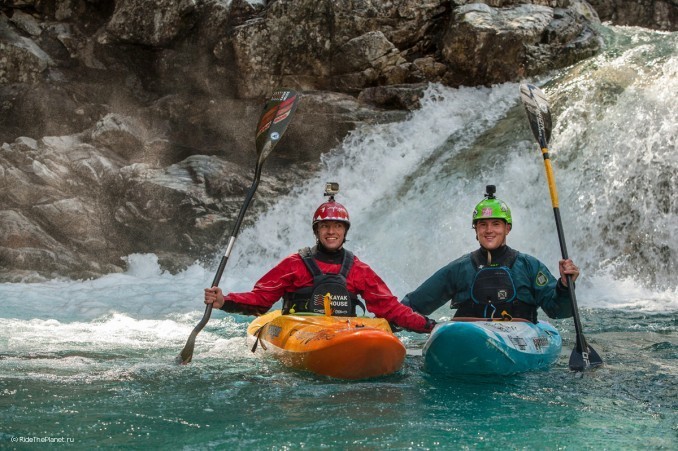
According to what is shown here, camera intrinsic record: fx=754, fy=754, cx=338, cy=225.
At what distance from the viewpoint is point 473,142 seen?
1180 centimetres

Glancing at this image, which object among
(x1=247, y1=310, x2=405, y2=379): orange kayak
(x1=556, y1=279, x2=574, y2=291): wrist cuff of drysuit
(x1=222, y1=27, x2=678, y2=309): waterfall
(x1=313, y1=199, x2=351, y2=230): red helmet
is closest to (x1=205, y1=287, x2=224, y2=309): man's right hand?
(x1=247, y1=310, x2=405, y2=379): orange kayak

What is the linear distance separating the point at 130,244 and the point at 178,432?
9.28 m

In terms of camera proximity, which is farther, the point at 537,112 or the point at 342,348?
the point at 537,112

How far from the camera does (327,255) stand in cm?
541

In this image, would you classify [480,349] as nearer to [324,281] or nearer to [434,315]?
[324,281]

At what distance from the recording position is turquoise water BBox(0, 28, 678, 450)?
341 centimetres

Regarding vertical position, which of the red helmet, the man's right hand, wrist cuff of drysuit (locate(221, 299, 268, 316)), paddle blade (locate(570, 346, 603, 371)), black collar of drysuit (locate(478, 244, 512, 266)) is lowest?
paddle blade (locate(570, 346, 603, 371))

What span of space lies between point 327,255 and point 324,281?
0.24 m

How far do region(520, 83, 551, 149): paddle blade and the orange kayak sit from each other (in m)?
2.70

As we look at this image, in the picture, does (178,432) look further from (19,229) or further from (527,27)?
(527,27)

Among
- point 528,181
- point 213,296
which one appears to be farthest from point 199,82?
point 213,296

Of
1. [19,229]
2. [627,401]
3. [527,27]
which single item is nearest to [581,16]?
[527,27]

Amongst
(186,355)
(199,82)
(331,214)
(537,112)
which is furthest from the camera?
(199,82)

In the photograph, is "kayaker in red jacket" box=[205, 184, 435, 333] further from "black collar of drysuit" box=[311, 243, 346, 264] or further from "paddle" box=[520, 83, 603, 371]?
"paddle" box=[520, 83, 603, 371]
